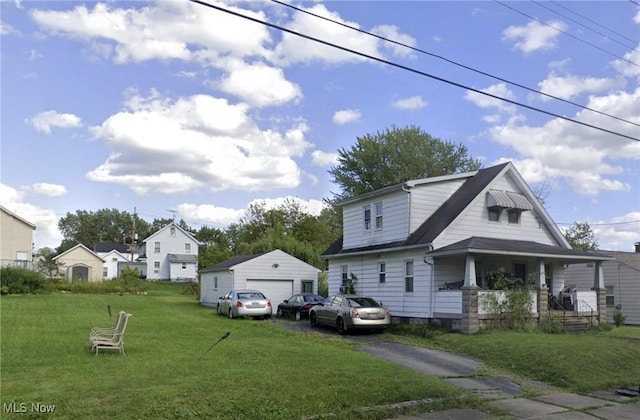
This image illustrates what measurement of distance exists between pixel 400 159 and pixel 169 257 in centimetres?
3434

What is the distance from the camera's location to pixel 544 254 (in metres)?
20.3

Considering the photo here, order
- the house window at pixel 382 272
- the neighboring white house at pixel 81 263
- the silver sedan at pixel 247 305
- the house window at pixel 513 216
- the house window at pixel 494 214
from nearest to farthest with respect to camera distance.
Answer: the house window at pixel 494 214
the house window at pixel 513 216
the house window at pixel 382 272
the silver sedan at pixel 247 305
the neighboring white house at pixel 81 263

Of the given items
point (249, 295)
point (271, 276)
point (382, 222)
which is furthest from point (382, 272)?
point (271, 276)

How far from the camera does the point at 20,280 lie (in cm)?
3572

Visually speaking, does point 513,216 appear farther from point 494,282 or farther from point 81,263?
point 81,263

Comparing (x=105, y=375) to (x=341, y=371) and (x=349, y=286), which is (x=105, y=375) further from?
(x=349, y=286)

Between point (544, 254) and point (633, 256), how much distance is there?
17679 millimetres

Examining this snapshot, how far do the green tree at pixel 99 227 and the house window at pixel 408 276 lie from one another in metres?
98.7

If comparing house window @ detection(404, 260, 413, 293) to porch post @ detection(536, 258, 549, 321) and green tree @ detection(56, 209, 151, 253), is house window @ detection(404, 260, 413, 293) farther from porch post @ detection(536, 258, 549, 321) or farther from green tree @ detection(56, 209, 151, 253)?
green tree @ detection(56, 209, 151, 253)

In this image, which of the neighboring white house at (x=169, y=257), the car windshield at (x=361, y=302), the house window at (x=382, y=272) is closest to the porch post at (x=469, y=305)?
the car windshield at (x=361, y=302)

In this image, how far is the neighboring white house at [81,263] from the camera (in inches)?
2272

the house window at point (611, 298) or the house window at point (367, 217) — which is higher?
the house window at point (367, 217)

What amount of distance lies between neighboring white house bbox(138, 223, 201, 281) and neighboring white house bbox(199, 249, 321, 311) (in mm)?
37250

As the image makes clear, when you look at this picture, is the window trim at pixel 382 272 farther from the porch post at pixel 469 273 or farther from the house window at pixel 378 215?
the porch post at pixel 469 273
